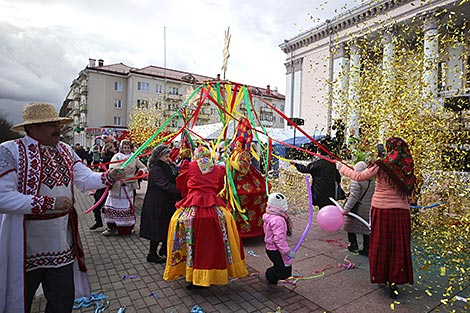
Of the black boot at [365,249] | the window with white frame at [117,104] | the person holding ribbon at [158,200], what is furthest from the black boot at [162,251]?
the window with white frame at [117,104]

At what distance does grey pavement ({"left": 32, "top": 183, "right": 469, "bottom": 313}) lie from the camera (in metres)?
2.98

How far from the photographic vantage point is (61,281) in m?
2.08

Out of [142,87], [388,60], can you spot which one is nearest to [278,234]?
[388,60]

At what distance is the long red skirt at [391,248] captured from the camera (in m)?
3.12

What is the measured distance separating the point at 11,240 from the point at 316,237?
474cm

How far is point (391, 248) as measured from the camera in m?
3.17

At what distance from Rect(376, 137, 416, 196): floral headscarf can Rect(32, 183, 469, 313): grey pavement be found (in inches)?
47.1

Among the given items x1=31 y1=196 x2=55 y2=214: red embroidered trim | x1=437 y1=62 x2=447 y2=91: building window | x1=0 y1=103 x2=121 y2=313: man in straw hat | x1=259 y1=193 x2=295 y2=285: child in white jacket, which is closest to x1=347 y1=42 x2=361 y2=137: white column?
x1=437 y1=62 x2=447 y2=91: building window

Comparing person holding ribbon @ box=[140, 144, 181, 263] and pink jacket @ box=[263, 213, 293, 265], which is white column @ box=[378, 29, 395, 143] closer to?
pink jacket @ box=[263, 213, 293, 265]

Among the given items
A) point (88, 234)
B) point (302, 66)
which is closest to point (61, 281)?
point (88, 234)

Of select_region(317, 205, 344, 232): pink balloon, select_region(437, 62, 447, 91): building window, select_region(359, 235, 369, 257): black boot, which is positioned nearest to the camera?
select_region(317, 205, 344, 232): pink balloon

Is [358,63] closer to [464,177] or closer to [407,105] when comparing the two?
[407,105]

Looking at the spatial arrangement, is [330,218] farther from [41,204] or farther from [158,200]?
[41,204]

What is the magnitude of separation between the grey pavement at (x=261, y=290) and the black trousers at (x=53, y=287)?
3.22ft
